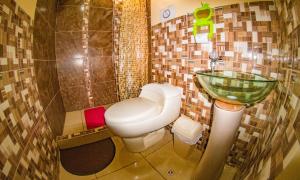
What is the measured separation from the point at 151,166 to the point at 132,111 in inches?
20.7

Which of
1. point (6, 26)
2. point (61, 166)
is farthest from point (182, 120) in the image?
point (6, 26)

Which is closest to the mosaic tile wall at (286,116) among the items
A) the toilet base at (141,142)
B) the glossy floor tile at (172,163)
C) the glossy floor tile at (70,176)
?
the glossy floor tile at (172,163)

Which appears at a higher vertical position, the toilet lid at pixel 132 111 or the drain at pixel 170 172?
the toilet lid at pixel 132 111

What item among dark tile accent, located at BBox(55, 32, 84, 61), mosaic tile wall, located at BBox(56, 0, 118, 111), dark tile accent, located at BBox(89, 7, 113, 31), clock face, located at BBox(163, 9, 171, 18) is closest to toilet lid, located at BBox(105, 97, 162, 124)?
clock face, located at BBox(163, 9, 171, 18)

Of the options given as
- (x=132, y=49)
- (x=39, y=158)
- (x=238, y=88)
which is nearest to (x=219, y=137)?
(x=238, y=88)

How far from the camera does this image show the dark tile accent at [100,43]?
1.76m

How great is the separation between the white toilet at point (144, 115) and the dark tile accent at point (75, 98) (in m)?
1.02

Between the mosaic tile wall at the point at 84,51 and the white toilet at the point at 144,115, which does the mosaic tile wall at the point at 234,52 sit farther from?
the mosaic tile wall at the point at 84,51

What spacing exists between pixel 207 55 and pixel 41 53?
1.46 meters

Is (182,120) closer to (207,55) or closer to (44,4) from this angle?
(207,55)

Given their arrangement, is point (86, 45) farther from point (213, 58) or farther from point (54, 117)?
point (213, 58)

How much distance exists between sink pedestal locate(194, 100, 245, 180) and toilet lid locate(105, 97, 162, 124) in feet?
1.48

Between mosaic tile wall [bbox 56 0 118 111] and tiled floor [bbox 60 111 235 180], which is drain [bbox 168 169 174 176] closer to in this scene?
tiled floor [bbox 60 111 235 180]

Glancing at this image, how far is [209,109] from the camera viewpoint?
107 cm
